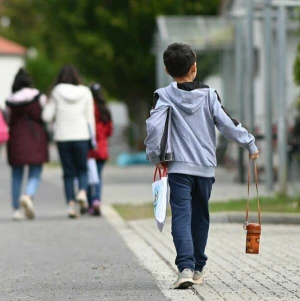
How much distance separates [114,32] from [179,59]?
32.2 meters

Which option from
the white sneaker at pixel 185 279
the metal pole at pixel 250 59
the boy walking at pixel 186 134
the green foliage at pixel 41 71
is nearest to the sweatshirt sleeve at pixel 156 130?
the boy walking at pixel 186 134

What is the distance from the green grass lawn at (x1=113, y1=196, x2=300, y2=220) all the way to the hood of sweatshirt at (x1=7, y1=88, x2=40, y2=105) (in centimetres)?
176

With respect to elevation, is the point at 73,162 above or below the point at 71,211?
above

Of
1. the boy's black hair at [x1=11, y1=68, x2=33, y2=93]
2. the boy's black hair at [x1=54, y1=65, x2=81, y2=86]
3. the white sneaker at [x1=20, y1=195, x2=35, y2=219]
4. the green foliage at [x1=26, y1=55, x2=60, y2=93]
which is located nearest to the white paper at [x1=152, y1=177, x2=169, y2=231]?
the white sneaker at [x1=20, y1=195, x2=35, y2=219]

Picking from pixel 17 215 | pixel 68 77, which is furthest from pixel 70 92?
pixel 17 215

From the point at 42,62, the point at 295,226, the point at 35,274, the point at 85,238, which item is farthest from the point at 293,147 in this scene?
the point at 42,62

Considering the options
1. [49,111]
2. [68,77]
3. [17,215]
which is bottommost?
[17,215]

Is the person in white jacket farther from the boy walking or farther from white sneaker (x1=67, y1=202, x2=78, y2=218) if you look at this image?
the boy walking

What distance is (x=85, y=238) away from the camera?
1170 centimetres

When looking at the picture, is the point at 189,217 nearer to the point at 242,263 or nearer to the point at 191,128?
the point at 191,128

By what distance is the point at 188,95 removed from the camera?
25.9 feet

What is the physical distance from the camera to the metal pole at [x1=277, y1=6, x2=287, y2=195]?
16.8m

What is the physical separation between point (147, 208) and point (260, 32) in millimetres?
11687

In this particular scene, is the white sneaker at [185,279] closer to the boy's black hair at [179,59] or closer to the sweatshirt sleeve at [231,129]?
the sweatshirt sleeve at [231,129]
